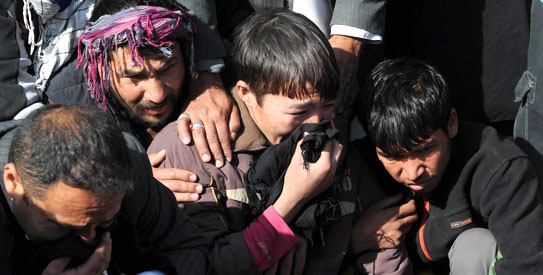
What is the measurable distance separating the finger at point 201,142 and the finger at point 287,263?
0.53m

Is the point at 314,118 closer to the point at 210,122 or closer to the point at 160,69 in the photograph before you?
the point at 210,122

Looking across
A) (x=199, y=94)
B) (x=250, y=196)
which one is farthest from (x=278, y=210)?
(x=199, y=94)

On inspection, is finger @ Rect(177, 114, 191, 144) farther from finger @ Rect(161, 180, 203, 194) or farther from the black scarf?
the black scarf

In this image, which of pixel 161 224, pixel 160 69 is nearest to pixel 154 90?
pixel 160 69

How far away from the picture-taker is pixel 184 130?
10.4 feet

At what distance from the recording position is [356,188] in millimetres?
3332

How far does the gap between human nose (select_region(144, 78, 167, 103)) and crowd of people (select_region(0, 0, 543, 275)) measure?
14 millimetres

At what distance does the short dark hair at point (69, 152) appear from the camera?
218cm

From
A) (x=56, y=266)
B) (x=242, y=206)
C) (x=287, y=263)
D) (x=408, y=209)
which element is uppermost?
(x=56, y=266)

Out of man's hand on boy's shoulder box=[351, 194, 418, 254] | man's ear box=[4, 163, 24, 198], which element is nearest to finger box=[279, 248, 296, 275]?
man's hand on boy's shoulder box=[351, 194, 418, 254]

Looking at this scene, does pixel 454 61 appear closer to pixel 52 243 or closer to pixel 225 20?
pixel 225 20

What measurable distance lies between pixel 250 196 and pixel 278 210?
0.45 ft

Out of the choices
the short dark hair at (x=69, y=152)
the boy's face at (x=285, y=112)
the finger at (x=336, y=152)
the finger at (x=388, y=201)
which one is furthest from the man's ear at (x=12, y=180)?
the finger at (x=388, y=201)

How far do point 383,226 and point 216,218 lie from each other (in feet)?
2.55
